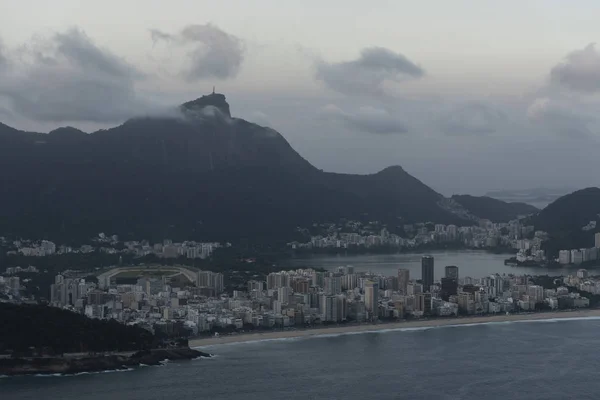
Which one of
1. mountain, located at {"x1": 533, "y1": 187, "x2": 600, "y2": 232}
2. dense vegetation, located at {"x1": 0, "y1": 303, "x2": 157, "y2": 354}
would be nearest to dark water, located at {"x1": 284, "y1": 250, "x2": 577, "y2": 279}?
mountain, located at {"x1": 533, "y1": 187, "x2": 600, "y2": 232}

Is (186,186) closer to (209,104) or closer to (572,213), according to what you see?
(209,104)

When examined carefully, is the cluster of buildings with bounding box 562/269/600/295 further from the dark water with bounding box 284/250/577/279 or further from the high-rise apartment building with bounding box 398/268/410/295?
the high-rise apartment building with bounding box 398/268/410/295

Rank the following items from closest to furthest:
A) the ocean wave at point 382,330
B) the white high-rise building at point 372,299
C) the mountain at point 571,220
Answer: the ocean wave at point 382,330 → the white high-rise building at point 372,299 → the mountain at point 571,220

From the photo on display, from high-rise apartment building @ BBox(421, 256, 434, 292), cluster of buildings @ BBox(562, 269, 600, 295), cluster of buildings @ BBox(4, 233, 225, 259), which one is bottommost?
cluster of buildings @ BBox(562, 269, 600, 295)

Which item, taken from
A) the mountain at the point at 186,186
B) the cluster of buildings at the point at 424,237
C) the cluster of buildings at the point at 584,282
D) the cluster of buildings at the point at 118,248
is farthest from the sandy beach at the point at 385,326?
the mountain at the point at 186,186

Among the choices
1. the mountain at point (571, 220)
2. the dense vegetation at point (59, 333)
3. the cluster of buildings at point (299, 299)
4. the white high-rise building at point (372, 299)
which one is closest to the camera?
the dense vegetation at point (59, 333)

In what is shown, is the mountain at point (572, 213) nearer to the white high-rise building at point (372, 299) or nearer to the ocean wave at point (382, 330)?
the ocean wave at point (382, 330)
